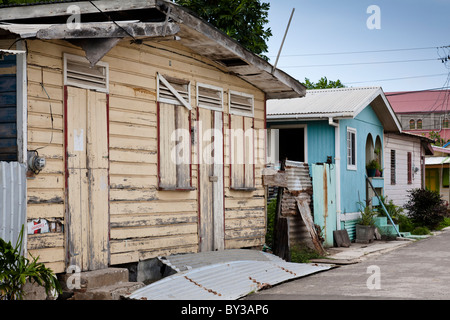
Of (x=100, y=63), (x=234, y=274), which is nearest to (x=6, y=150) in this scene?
(x=100, y=63)

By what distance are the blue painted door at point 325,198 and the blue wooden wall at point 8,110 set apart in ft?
29.3

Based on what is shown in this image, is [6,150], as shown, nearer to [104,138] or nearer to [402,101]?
[104,138]

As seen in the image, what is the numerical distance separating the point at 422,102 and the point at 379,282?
169 ft

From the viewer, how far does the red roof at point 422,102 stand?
56938 mm

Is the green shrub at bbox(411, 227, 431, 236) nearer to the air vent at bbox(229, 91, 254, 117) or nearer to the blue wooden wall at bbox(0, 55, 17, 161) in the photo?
the air vent at bbox(229, 91, 254, 117)

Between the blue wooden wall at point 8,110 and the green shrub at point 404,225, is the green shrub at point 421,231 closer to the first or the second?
the green shrub at point 404,225

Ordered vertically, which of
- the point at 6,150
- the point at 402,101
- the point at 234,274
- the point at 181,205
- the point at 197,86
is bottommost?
the point at 234,274

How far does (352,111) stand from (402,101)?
45203mm

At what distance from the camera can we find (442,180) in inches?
1371

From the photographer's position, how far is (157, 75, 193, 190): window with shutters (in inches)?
385

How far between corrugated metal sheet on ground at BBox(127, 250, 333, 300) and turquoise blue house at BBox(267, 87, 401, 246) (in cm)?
461

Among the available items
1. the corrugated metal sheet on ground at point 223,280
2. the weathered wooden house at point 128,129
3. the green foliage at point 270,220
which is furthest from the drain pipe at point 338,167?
the corrugated metal sheet on ground at point 223,280

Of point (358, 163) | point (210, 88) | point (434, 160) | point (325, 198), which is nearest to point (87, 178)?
point (210, 88)
